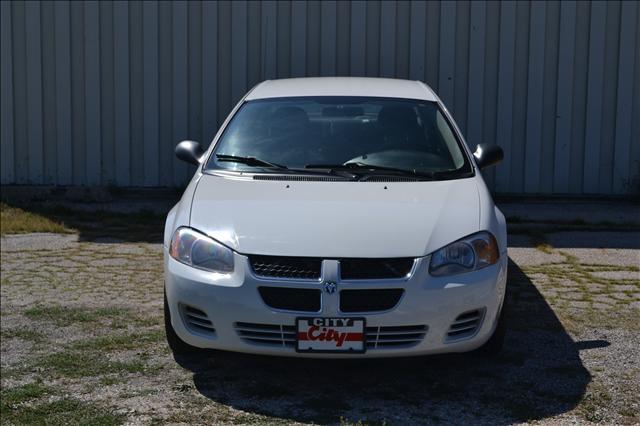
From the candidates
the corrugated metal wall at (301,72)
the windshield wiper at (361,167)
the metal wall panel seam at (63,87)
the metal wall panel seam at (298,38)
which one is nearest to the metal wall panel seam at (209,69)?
the corrugated metal wall at (301,72)

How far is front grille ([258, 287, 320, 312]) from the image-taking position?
4609mm

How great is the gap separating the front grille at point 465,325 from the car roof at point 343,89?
2071 millimetres

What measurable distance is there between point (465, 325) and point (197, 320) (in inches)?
51.0

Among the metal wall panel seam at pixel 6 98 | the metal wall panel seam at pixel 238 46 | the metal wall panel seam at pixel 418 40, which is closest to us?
the metal wall panel seam at pixel 418 40

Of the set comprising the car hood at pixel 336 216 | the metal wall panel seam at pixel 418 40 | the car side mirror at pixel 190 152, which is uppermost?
the metal wall panel seam at pixel 418 40

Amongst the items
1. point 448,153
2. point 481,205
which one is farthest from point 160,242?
point 481,205

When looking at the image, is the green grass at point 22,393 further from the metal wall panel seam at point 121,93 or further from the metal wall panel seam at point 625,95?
the metal wall panel seam at point 625,95

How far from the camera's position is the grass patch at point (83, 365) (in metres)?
5.16

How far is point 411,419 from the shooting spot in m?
4.45

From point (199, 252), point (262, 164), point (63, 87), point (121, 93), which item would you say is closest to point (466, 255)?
point (199, 252)

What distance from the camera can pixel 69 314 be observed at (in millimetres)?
6301

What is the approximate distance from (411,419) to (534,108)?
22.4ft

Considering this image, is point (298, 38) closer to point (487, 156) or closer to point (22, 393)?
point (487, 156)

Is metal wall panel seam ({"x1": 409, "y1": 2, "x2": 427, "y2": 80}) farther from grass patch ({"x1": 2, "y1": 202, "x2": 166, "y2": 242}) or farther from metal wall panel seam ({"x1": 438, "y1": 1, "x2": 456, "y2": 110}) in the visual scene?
grass patch ({"x1": 2, "y1": 202, "x2": 166, "y2": 242})
